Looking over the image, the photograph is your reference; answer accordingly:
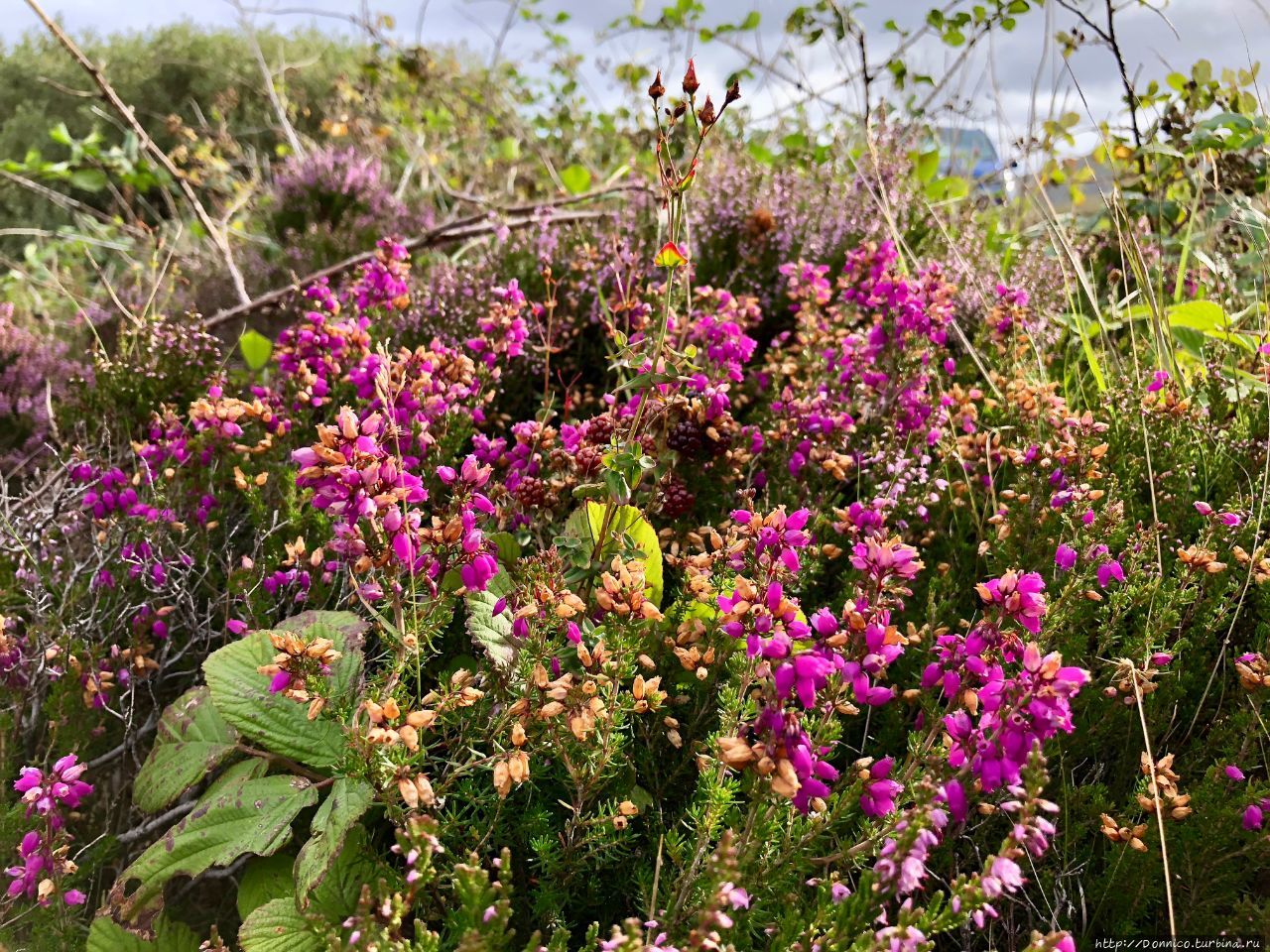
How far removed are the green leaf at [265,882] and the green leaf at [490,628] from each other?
0.54 metres

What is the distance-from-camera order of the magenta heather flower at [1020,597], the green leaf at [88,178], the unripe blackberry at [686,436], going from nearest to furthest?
1. the magenta heather flower at [1020,597]
2. the unripe blackberry at [686,436]
3. the green leaf at [88,178]

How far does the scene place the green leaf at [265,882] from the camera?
1630mm

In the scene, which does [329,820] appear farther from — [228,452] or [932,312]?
[932,312]

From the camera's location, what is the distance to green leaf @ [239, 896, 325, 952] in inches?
56.3

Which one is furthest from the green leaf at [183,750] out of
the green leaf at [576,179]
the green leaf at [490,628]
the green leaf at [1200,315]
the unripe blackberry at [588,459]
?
the green leaf at [576,179]

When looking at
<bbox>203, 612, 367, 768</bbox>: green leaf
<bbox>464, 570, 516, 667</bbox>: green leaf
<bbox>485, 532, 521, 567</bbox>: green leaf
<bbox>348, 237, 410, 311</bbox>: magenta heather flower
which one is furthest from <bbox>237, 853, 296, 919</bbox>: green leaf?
<bbox>348, 237, 410, 311</bbox>: magenta heather flower

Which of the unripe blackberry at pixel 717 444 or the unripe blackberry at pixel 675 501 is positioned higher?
the unripe blackberry at pixel 717 444

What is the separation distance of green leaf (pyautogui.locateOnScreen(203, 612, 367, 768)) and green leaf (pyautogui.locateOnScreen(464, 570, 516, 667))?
0.24 m

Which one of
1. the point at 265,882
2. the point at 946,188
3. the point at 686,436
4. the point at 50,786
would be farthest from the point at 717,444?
the point at 946,188

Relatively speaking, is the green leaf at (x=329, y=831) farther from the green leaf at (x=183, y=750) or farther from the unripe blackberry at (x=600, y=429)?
the unripe blackberry at (x=600, y=429)

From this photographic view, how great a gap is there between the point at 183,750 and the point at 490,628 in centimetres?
70

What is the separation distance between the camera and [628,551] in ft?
5.63

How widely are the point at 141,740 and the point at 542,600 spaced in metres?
1.38

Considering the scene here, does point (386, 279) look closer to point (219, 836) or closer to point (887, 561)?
point (219, 836)
